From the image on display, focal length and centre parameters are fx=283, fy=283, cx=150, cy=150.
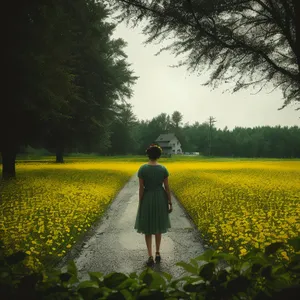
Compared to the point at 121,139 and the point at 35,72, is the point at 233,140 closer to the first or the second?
the point at 121,139

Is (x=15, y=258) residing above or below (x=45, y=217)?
above

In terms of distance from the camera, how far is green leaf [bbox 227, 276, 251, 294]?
1.56m

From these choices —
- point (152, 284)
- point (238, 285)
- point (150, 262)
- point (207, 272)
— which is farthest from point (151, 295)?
point (150, 262)

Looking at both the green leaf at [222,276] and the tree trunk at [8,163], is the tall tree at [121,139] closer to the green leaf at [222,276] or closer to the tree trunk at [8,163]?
the tree trunk at [8,163]

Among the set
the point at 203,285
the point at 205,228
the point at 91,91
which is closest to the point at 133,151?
the point at 91,91

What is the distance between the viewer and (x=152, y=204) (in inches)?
200

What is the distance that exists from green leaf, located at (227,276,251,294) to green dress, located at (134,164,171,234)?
352 centimetres

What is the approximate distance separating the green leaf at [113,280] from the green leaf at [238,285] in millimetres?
592

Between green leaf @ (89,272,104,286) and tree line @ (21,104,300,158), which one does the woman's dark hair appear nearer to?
green leaf @ (89,272,104,286)

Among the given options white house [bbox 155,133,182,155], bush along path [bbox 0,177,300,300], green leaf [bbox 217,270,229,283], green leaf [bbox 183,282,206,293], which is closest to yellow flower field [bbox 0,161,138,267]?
bush along path [bbox 0,177,300,300]

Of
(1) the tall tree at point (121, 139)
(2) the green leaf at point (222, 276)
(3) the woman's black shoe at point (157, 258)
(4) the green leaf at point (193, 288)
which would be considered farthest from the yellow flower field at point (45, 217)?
(1) the tall tree at point (121, 139)

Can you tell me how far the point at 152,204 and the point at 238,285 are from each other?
11.6 ft

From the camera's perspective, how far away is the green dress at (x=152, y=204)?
16.6ft

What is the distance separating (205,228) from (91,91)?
1838 cm
